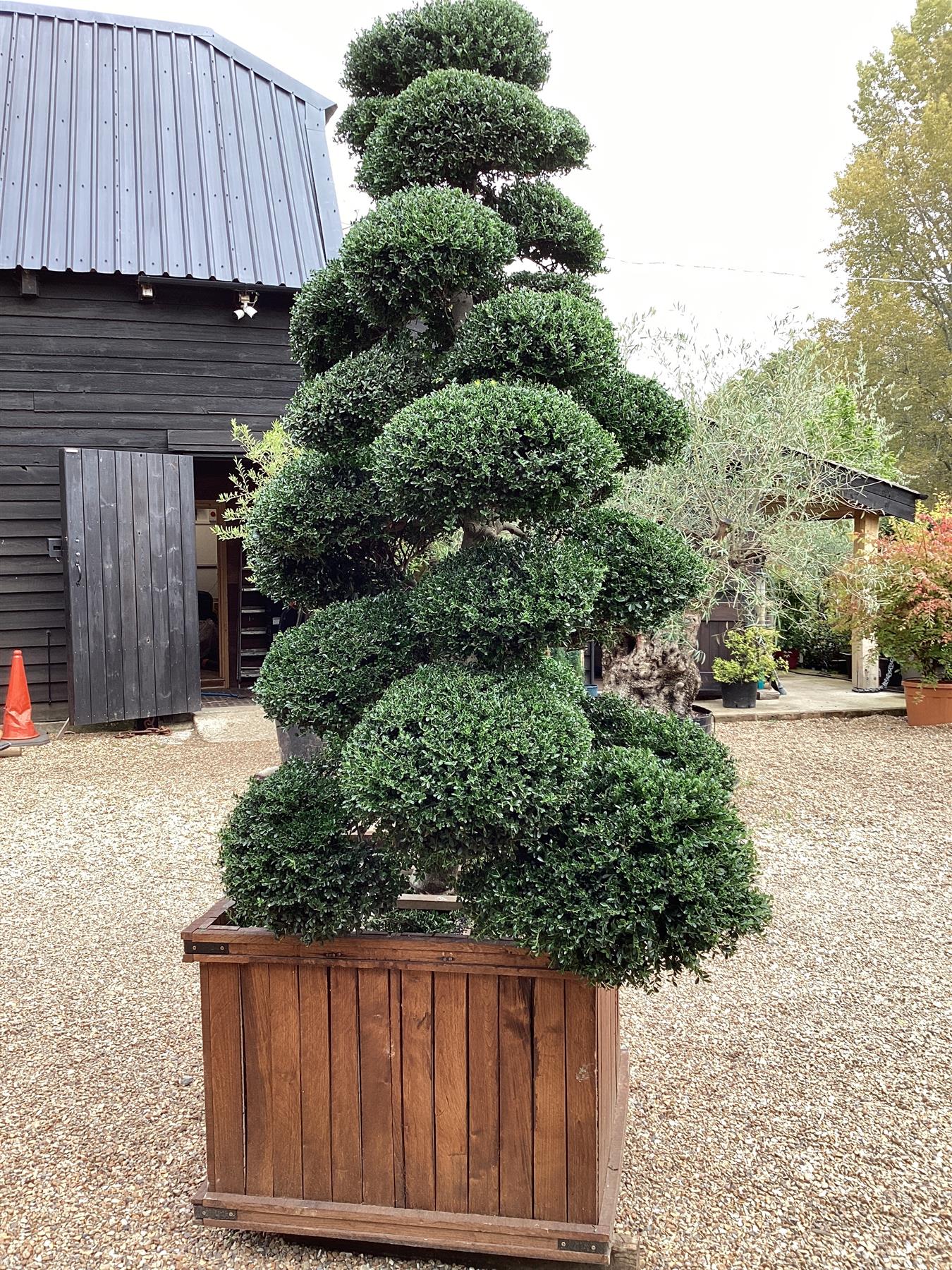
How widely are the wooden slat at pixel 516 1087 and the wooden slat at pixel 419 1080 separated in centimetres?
17

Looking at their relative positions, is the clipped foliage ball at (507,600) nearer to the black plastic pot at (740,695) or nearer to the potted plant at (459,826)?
the potted plant at (459,826)

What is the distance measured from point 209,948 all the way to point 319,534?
1.15 metres

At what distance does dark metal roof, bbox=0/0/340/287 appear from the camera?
29.6ft

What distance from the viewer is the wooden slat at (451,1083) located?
2.28m

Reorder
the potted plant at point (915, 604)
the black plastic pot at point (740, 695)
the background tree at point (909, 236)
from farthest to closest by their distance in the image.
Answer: the background tree at point (909, 236), the black plastic pot at point (740, 695), the potted plant at point (915, 604)

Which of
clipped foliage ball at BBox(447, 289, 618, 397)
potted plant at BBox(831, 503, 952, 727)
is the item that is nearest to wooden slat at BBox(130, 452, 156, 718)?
potted plant at BBox(831, 503, 952, 727)

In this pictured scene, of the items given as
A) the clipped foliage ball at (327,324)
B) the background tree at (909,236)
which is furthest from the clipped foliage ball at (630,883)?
the background tree at (909,236)

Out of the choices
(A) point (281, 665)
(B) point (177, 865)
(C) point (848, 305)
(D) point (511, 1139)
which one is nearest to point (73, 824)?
(B) point (177, 865)

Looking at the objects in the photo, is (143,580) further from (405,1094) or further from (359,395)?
(405,1094)

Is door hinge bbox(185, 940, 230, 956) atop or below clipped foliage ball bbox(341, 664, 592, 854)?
below

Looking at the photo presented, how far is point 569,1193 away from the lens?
225 centimetres

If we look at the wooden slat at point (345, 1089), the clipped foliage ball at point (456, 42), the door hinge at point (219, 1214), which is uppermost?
the clipped foliage ball at point (456, 42)

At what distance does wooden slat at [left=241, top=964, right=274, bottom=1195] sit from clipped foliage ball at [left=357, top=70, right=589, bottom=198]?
7.35ft

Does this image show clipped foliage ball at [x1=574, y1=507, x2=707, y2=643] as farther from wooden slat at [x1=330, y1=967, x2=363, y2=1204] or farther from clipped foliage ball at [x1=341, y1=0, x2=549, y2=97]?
clipped foliage ball at [x1=341, y1=0, x2=549, y2=97]
